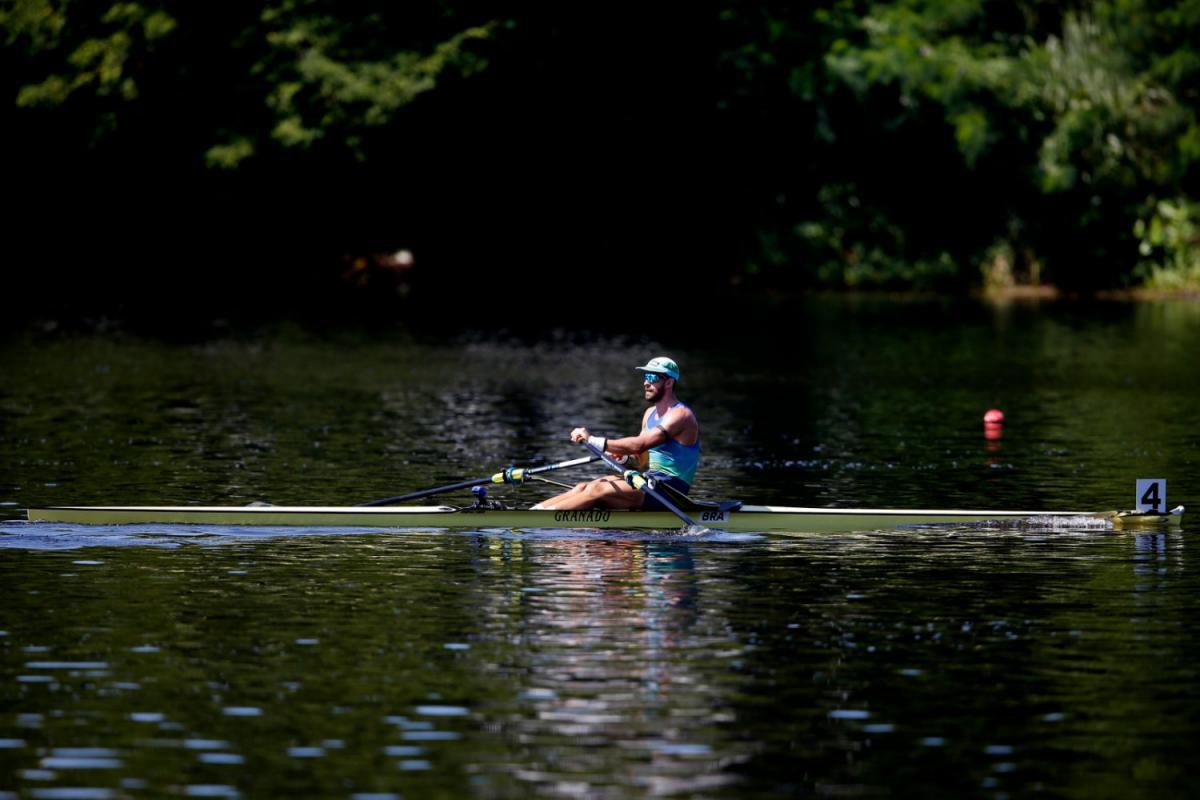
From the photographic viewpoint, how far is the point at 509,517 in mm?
23000

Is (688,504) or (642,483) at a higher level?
(642,483)

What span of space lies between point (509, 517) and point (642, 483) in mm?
1512

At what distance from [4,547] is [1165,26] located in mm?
57780

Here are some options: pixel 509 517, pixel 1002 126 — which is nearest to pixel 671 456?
pixel 509 517

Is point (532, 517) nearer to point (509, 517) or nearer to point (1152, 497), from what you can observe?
point (509, 517)

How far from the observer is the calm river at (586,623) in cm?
1366

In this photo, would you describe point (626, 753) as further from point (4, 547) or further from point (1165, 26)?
point (1165, 26)

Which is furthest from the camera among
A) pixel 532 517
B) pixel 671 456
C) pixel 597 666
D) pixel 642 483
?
pixel 671 456

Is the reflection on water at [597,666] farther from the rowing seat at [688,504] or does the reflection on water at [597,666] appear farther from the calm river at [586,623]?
the rowing seat at [688,504]

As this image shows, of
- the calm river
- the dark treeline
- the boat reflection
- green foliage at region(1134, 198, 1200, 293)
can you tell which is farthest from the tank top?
green foliage at region(1134, 198, 1200, 293)

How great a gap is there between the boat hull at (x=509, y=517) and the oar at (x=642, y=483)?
0.82ft

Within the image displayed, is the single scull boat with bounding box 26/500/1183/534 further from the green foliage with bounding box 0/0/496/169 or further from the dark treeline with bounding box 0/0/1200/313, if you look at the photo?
the green foliage with bounding box 0/0/496/169

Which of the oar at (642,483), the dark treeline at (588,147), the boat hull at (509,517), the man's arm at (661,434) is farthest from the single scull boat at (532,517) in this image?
the dark treeline at (588,147)

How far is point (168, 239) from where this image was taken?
80.8 m
